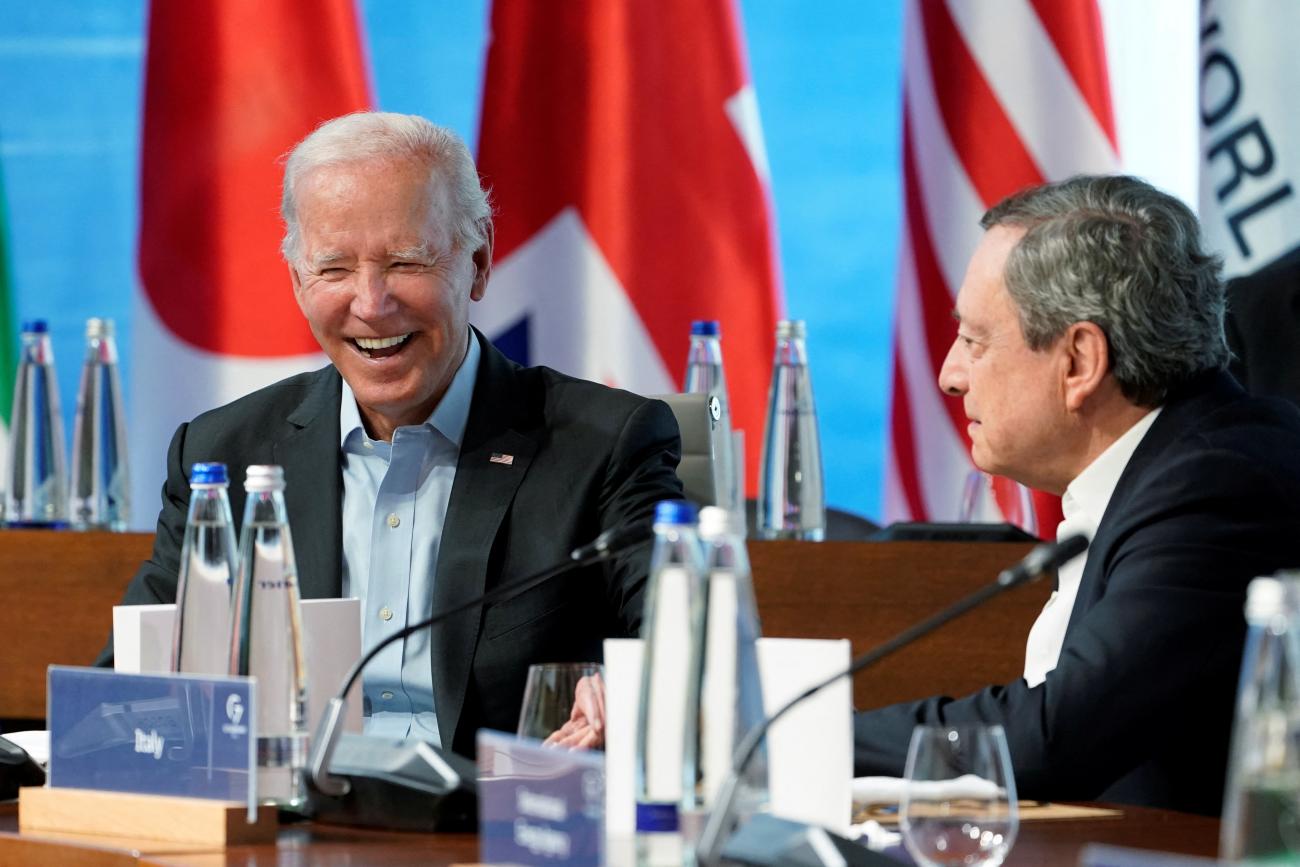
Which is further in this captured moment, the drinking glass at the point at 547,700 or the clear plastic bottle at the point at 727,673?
the drinking glass at the point at 547,700

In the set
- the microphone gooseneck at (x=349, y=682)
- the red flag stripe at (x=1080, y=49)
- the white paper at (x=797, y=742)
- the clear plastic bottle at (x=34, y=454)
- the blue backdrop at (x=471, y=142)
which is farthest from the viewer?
the blue backdrop at (x=471, y=142)

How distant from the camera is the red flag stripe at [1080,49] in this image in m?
3.78

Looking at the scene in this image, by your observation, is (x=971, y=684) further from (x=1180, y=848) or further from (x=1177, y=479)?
(x=1180, y=848)

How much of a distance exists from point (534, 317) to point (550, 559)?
4.93ft

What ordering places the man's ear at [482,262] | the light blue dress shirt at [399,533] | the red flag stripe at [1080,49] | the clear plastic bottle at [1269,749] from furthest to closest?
the red flag stripe at [1080,49]
the man's ear at [482,262]
the light blue dress shirt at [399,533]
the clear plastic bottle at [1269,749]

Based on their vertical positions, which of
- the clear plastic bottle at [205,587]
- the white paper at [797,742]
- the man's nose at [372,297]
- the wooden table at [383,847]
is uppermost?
the man's nose at [372,297]

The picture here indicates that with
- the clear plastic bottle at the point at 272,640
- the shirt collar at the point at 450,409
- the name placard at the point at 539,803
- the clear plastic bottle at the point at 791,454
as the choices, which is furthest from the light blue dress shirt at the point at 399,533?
the name placard at the point at 539,803

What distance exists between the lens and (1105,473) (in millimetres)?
2236

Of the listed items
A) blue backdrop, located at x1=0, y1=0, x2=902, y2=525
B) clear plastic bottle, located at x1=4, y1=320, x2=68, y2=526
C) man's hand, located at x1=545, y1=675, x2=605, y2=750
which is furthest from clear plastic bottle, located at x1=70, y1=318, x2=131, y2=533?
man's hand, located at x1=545, y1=675, x2=605, y2=750

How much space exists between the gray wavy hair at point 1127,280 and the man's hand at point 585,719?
90 cm

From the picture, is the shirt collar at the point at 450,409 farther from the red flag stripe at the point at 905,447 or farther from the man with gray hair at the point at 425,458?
the red flag stripe at the point at 905,447

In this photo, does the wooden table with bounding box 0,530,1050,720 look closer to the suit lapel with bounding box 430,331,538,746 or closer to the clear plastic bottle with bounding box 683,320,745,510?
the clear plastic bottle with bounding box 683,320,745,510

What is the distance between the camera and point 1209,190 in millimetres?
3621

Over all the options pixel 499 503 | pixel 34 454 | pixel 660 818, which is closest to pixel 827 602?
pixel 499 503
